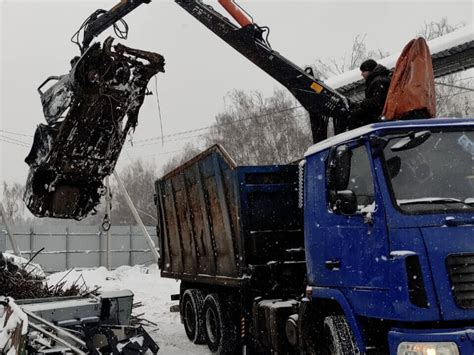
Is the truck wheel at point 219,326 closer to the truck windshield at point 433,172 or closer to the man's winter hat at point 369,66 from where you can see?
the man's winter hat at point 369,66

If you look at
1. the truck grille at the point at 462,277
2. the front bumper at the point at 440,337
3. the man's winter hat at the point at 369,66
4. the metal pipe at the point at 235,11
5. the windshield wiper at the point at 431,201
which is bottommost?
the front bumper at the point at 440,337

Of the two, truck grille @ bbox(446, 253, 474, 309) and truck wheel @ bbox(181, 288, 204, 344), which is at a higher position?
truck grille @ bbox(446, 253, 474, 309)

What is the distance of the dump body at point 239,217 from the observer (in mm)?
6434

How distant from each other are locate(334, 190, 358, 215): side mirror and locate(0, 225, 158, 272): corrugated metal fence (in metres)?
21.2

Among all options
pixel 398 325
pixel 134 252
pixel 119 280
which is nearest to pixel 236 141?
pixel 134 252

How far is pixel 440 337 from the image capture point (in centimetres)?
367

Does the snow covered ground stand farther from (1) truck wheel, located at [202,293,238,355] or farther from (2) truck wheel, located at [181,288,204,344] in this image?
(1) truck wheel, located at [202,293,238,355]

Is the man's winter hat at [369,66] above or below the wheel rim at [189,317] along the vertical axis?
above

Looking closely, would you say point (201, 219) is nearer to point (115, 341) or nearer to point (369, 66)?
point (115, 341)

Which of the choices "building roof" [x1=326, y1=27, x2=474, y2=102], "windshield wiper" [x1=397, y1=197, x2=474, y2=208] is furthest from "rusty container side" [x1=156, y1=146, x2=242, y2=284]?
"building roof" [x1=326, y1=27, x2=474, y2=102]

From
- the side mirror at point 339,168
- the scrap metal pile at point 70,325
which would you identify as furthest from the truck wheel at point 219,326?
the side mirror at point 339,168

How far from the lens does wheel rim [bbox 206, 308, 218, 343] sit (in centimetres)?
777

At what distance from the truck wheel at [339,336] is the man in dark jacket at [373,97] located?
87.7 inches

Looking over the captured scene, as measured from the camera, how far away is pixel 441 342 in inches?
144
